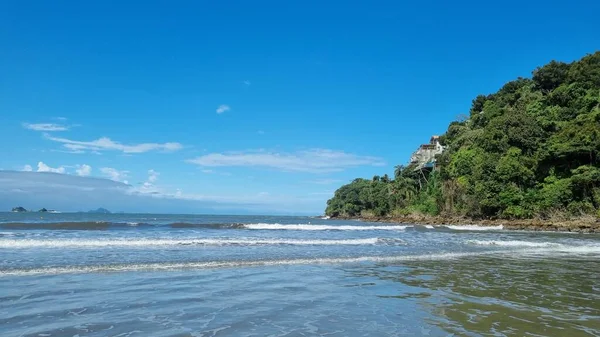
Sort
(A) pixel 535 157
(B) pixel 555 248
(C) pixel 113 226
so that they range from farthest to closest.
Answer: (A) pixel 535 157, (C) pixel 113 226, (B) pixel 555 248

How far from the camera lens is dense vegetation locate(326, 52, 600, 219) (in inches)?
1724

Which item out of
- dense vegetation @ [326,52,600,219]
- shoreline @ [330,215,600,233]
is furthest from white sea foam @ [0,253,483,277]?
dense vegetation @ [326,52,600,219]

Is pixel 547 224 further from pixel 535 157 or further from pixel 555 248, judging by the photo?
pixel 555 248

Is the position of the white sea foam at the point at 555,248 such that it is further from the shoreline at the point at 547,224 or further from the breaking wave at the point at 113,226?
the breaking wave at the point at 113,226

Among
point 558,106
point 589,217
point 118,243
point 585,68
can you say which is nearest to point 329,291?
point 118,243

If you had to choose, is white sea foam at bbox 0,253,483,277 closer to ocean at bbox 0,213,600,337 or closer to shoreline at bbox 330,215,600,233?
ocean at bbox 0,213,600,337

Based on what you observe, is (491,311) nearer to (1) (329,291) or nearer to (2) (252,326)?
(1) (329,291)

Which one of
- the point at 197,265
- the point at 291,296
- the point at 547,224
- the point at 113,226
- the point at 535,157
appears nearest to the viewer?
the point at 291,296

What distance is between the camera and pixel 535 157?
48.1m

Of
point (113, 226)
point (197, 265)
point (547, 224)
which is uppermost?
point (547, 224)

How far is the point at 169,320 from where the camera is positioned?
577 cm

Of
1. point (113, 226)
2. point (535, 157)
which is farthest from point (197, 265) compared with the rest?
point (535, 157)

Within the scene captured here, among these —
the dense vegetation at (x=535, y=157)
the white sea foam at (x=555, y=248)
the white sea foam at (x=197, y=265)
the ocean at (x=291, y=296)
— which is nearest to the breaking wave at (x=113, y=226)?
the white sea foam at (x=555, y=248)

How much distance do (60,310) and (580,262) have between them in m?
15.2
